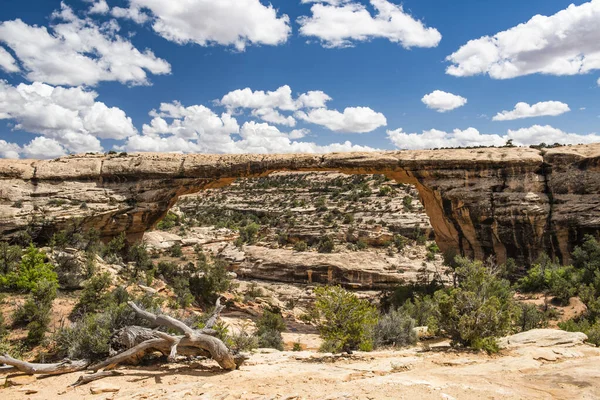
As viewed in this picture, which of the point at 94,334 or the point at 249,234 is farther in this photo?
the point at 249,234

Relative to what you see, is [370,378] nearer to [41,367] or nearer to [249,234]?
[41,367]

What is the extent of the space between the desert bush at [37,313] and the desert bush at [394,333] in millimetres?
8710

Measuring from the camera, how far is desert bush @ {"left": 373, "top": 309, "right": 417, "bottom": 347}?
31.1ft

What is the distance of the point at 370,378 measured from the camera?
619 centimetres

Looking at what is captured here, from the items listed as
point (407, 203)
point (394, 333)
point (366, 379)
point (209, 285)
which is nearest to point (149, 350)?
point (366, 379)

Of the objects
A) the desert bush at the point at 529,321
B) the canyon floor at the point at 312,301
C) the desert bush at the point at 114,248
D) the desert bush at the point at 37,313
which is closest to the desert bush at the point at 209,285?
the canyon floor at the point at 312,301

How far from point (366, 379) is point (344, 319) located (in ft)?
7.99

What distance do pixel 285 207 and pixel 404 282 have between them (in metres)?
21.5

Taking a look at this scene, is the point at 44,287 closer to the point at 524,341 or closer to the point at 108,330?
the point at 108,330

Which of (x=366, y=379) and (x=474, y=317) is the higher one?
(x=474, y=317)

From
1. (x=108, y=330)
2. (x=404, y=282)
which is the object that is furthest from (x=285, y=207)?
(x=108, y=330)

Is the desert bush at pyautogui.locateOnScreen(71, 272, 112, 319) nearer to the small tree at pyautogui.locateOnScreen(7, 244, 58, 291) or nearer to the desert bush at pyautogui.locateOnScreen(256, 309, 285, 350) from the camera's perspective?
the small tree at pyautogui.locateOnScreen(7, 244, 58, 291)

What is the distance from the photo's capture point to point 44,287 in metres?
10.9

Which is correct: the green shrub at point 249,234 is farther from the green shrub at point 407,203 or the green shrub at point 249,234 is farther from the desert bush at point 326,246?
the green shrub at point 407,203
